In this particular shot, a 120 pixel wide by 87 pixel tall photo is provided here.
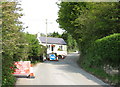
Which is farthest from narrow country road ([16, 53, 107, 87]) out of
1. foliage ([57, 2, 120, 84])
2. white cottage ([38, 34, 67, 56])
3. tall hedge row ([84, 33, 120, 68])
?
white cottage ([38, 34, 67, 56])

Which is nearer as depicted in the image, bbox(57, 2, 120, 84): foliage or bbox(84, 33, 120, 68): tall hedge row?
bbox(84, 33, 120, 68): tall hedge row

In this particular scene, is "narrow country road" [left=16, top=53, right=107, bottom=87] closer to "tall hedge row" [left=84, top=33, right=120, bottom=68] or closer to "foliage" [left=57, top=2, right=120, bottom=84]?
"tall hedge row" [left=84, top=33, right=120, bottom=68]

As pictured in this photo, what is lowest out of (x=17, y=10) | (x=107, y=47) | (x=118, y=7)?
(x=107, y=47)

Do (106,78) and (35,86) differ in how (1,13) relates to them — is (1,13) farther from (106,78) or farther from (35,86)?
(106,78)

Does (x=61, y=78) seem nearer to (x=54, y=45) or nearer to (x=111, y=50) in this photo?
(x=111, y=50)

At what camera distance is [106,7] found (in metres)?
14.1

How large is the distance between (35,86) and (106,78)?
4.91 m

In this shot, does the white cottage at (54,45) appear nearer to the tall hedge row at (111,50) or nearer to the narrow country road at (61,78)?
the narrow country road at (61,78)

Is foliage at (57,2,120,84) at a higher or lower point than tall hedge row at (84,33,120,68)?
higher

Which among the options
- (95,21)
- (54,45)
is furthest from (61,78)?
(54,45)

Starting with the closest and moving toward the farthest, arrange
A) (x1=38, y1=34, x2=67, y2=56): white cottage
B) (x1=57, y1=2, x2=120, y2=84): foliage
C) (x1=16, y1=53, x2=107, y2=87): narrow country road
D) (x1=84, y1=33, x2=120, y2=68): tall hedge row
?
1. (x1=16, y1=53, x2=107, y2=87): narrow country road
2. (x1=84, y1=33, x2=120, y2=68): tall hedge row
3. (x1=57, y1=2, x2=120, y2=84): foliage
4. (x1=38, y1=34, x2=67, y2=56): white cottage

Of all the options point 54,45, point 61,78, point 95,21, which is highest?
point 95,21

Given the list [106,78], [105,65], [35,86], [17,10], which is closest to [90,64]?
[105,65]

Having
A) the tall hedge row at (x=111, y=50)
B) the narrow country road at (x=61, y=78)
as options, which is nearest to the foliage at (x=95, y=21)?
the tall hedge row at (x=111, y=50)
